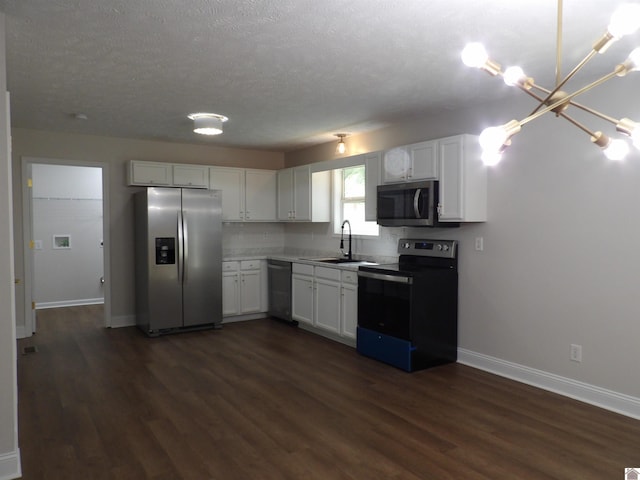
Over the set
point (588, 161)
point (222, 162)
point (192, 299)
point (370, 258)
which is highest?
point (222, 162)

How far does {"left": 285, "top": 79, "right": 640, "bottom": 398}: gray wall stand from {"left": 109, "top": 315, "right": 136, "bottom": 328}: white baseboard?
4.04 metres

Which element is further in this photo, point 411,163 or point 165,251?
point 165,251

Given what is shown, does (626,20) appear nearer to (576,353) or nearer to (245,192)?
(576,353)

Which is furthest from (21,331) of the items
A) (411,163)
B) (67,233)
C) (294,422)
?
(411,163)

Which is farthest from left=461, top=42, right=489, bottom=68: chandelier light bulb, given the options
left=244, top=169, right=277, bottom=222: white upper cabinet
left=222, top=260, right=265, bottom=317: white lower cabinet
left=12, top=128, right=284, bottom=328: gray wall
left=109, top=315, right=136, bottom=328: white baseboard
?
left=109, top=315, right=136, bottom=328: white baseboard

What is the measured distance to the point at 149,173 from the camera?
577 centimetres

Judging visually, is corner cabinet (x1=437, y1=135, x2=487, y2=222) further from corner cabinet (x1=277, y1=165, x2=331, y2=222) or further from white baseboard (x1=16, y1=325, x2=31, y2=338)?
white baseboard (x1=16, y1=325, x2=31, y2=338)

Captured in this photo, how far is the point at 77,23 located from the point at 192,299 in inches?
145

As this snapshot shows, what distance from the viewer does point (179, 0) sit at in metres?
2.23

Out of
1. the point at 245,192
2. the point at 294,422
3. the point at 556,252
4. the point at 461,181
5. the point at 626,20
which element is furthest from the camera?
the point at 245,192

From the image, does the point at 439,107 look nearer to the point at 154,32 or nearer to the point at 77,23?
the point at 154,32

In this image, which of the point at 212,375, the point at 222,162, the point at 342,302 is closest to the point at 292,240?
the point at 222,162

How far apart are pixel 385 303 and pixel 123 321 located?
3.54 meters

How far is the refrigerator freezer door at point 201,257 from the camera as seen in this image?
5.59 metres
